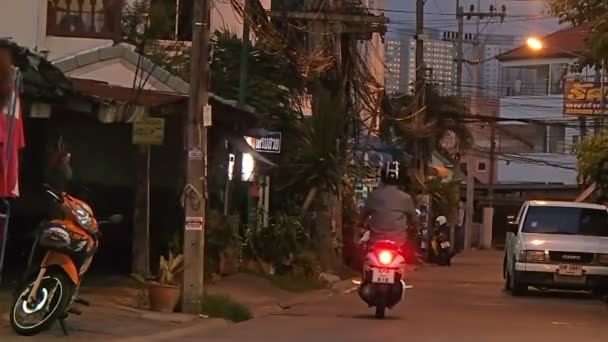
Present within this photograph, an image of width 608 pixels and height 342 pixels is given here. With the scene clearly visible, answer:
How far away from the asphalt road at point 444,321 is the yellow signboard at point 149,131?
97.4 inches

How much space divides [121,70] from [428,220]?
2207cm

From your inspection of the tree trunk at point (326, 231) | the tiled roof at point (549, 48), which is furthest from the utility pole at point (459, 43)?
the tree trunk at point (326, 231)

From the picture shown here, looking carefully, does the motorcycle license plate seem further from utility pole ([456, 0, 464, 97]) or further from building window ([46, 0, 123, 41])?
utility pole ([456, 0, 464, 97])

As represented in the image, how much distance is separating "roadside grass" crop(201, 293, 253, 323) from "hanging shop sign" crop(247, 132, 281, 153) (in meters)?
7.46

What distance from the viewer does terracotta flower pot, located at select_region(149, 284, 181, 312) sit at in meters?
13.5

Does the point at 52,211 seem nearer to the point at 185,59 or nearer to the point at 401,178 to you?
the point at 401,178

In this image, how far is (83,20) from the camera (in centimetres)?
2041

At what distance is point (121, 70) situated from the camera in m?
19.3

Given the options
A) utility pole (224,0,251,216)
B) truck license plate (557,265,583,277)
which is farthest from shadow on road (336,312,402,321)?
truck license plate (557,265,583,277)

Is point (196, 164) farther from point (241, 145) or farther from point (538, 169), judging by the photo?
point (538, 169)

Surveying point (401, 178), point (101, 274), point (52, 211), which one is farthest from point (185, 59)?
point (52, 211)

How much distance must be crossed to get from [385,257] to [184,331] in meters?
2.92

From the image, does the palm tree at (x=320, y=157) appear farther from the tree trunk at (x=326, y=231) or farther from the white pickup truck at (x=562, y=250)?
the white pickup truck at (x=562, y=250)

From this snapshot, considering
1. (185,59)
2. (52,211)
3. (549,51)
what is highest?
(549,51)
